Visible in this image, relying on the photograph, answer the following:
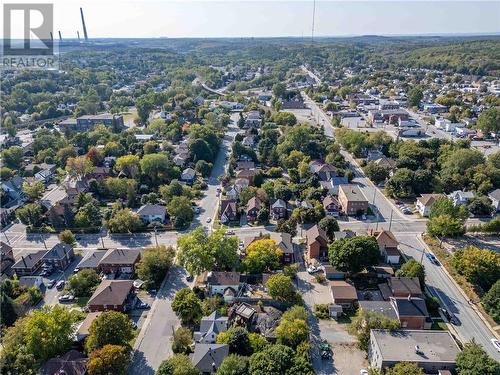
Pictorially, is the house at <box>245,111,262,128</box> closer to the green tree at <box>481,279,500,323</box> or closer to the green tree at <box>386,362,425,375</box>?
the green tree at <box>481,279,500,323</box>

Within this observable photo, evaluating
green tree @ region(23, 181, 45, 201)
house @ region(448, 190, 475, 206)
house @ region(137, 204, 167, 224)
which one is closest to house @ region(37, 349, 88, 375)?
house @ region(137, 204, 167, 224)

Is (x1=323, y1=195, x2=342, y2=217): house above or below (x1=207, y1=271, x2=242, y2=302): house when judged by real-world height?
above

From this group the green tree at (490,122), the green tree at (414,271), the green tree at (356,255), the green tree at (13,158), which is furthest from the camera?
the green tree at (490,122)

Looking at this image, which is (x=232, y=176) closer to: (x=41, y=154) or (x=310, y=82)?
(x=41, y=154)

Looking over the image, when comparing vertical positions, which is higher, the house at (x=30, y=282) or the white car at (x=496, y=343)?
the house at (x=30, y=282)

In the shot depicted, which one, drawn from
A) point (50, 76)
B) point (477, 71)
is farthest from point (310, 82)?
point (50, 76)

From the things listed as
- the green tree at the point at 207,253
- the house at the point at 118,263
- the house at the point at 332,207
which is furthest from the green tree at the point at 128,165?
the house at the point at 332,207

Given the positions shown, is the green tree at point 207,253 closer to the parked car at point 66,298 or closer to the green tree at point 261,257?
the green tree at point 261,257
